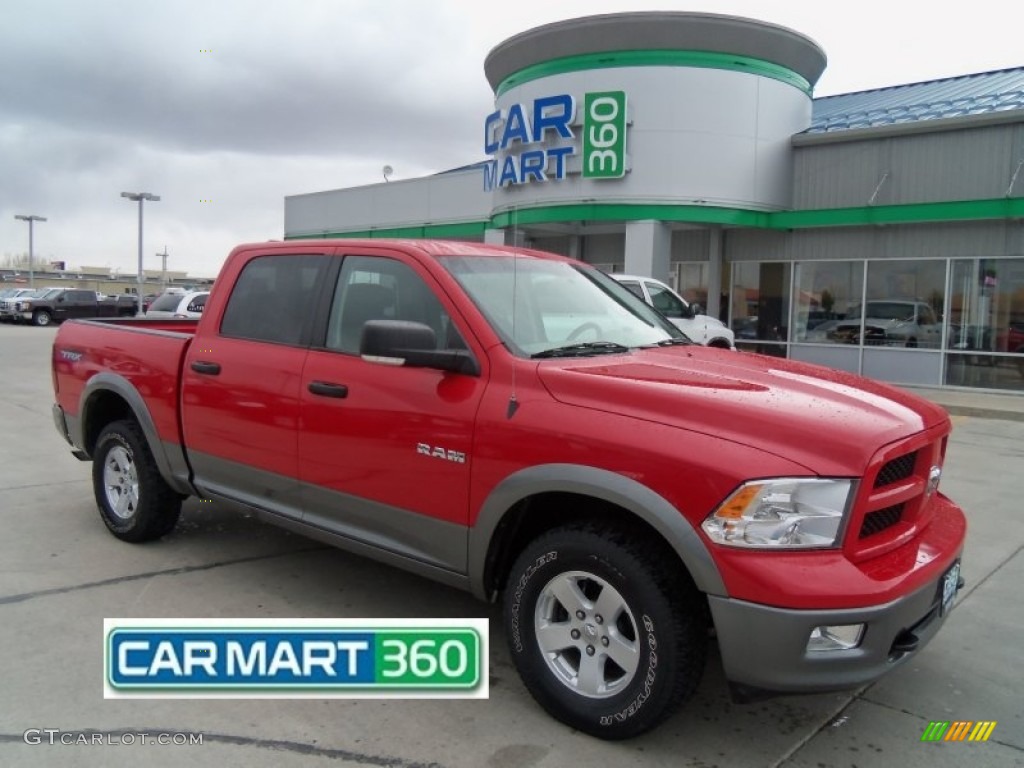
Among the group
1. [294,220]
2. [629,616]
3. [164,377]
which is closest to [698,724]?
[629,616]

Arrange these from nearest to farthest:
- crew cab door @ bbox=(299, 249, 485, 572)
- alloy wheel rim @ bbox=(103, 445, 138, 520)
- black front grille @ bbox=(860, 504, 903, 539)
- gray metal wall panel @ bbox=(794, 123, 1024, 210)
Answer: black front grille @ bbox=(860, 504, 903, 539) → crew cab door @ bbox=(299, 249, 485, 572) → alloy wheel rim @ bbox=(103, 445, 138, 520) → gray metal wall panel @ bbox=(794, 123, 1024, 210)

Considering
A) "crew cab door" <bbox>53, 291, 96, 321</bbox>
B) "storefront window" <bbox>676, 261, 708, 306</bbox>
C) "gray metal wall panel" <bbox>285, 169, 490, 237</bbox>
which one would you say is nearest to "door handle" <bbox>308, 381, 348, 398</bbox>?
"storefront window" <bbox>676, 261, 708, 306</bbox>

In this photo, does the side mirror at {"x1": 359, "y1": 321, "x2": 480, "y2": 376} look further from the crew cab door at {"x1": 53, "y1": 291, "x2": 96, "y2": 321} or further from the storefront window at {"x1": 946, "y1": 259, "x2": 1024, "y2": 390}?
the crew cab door at {"x1": 53, "y1": 291, "x2": 96, "y2": 321}

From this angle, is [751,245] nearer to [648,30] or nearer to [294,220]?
[648,30]

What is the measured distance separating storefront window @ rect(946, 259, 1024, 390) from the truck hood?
1327 cm

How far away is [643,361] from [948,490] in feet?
16.5

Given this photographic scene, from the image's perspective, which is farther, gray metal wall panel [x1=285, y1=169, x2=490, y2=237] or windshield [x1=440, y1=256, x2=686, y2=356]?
gray metal wall panel [x1=285, y1=169, x2=490, y2=237]

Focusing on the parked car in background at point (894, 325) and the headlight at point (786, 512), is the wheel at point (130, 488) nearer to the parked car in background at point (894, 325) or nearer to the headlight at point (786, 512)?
the headlight at point (786, 512)

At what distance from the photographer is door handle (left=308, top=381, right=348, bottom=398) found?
3.99m

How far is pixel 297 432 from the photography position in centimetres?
421

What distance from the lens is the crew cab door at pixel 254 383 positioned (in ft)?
14.2

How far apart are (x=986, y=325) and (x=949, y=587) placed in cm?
1386

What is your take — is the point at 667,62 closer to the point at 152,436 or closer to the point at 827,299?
the point at 827,299

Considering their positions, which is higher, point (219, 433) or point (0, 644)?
point (219, 433)
